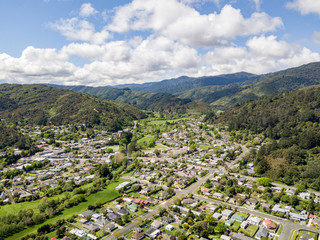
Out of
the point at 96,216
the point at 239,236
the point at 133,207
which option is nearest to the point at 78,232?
the point at 96,216

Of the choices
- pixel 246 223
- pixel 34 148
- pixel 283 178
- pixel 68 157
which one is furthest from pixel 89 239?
pixel 34 148

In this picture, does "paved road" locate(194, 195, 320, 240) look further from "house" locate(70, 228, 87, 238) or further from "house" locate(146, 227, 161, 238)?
"house" locate(70, 228, 87, 238)

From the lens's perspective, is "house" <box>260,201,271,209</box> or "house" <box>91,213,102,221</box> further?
"house" <box>260,201,271,209</box>

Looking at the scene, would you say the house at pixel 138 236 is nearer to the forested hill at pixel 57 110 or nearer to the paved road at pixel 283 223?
the paved road at pixel 283 223

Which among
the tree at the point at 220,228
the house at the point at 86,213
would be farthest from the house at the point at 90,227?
the tree at the point at 220,228

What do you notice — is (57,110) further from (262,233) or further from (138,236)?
(262,233)

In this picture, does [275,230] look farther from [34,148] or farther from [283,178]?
[34,148]

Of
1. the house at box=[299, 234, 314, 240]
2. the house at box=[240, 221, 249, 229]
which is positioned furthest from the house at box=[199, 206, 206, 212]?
the house at box=[299, 234, 314, 240]
